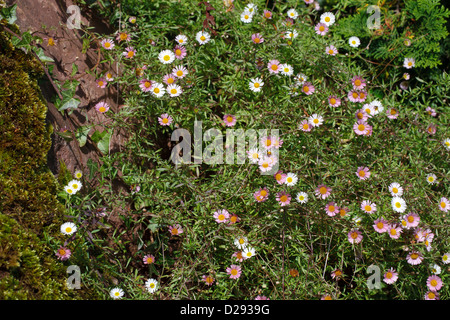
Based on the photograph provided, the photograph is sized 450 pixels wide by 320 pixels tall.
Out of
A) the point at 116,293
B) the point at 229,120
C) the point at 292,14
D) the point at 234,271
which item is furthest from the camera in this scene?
the point at 292,14

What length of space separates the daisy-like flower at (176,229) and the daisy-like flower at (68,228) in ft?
1.81

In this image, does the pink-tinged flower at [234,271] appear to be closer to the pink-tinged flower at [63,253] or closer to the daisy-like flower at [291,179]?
the daisy-like flower at [291,179]

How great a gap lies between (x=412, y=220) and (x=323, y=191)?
56 cm

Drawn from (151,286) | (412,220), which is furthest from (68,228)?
(412,220)

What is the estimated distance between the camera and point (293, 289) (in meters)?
2.41

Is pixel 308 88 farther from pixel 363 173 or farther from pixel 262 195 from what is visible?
pixel 262 195

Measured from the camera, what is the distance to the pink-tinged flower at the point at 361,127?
2773 mm

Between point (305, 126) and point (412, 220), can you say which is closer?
point (412, 220)

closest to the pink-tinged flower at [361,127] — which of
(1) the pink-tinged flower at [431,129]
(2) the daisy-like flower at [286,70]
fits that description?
(1) the pink-tinged flower at [431,129]

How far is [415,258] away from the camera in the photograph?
246 cm

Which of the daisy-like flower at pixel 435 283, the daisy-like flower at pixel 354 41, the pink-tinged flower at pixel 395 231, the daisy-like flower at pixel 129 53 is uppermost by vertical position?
the daisy-like flower at pixel 129 53

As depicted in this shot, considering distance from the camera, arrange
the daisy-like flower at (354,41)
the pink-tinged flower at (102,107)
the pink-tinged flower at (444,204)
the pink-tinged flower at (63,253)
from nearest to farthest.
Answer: the pink-tinged flower at (63,253) < the pink-tinged flower at (444,204) < the pink-tinged flower at (102,107) < the daisy-like flower at (354,41)

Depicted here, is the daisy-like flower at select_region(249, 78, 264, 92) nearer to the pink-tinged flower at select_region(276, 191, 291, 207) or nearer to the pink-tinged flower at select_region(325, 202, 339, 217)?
the pink-tinged flower at select_region(276, 191, 291, 207)

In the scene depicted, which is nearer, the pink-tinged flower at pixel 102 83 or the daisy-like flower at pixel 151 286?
the daisy-like flower at pixel 151 286
